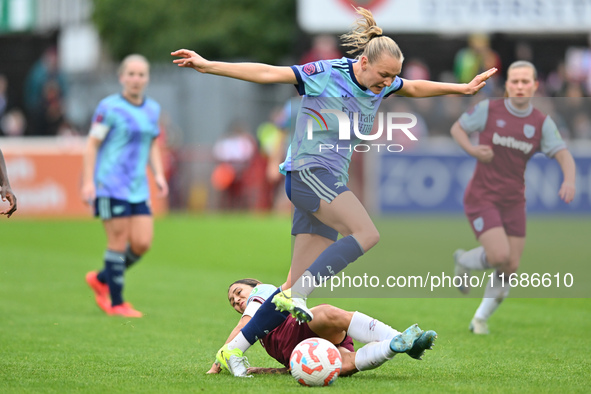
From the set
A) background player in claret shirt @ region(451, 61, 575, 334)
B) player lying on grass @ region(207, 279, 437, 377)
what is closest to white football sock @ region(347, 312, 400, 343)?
player lying on grass @ region(207, 279, 437, 377)

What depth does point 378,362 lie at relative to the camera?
6.09 m

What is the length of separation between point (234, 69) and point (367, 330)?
69.0 inches

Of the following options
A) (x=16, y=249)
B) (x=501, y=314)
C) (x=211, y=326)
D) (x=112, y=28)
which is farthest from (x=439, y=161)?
(x=112, y=28)

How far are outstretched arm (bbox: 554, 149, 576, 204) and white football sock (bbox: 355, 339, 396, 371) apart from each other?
2.73m

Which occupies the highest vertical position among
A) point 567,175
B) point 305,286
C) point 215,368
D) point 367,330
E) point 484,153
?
point 484,153

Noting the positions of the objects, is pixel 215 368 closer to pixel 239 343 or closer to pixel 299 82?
pixel 239 343

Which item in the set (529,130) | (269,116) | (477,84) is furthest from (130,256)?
(269,116)

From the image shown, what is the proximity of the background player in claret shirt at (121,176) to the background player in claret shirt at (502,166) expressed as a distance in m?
3.05

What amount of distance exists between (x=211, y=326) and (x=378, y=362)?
2.99 metres

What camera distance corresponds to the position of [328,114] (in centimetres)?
645

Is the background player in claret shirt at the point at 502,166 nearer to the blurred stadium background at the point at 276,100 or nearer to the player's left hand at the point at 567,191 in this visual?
the player's left hand at the point at 567,191

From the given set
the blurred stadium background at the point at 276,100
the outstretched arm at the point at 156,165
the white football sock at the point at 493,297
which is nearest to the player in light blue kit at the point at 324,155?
the white football sock at the point at 493,297

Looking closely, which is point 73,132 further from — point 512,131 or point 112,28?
point 512,131

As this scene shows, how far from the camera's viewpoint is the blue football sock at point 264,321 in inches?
244
